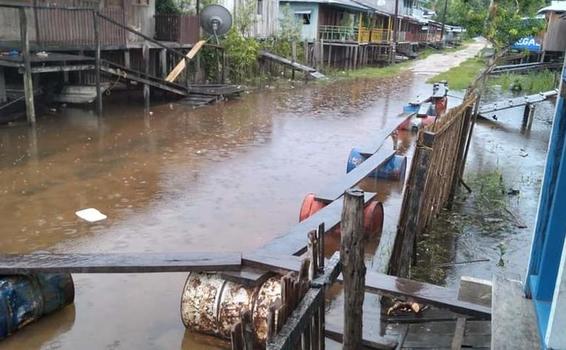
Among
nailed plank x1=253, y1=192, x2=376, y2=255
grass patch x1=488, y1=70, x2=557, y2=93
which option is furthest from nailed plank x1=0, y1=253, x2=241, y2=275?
grass patch x1=488, y1=70, x2=557, y2=93

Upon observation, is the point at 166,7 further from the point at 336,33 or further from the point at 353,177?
the point at 336,33

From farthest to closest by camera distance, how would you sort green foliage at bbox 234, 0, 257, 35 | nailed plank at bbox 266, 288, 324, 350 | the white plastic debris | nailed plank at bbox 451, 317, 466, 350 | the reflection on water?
green foliage at bbox 234, 0, 257, 35 < the white plastic debris < the reflection on water < nailed plank at bbox 451, 317, 466, 350 < nailed plank at bbox 266, 288, 324, 350

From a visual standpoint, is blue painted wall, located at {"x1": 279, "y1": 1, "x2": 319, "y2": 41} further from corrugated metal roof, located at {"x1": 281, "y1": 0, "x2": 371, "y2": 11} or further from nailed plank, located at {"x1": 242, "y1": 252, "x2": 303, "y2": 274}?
nailed plank, located at {"x1": 242, "y1": 252, "x2": 303, "y2": 274}

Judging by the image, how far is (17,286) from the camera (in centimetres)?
480

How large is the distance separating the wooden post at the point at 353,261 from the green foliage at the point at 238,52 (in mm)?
19861

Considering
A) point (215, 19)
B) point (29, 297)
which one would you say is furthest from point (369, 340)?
point (215, 19)

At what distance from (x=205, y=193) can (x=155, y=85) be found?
337 inches

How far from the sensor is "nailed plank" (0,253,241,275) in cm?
470

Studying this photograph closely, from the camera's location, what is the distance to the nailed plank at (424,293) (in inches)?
165

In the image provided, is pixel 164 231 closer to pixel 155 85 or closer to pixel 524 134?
pixel 155 85

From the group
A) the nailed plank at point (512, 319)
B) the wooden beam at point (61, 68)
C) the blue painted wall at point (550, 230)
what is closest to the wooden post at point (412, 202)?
the nailed plank at point (512, 319)

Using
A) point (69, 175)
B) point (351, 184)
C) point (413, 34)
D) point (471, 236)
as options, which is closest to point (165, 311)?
point (351, 184)

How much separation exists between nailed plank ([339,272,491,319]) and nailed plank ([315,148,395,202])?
2.59 metres

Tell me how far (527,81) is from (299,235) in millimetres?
22306
